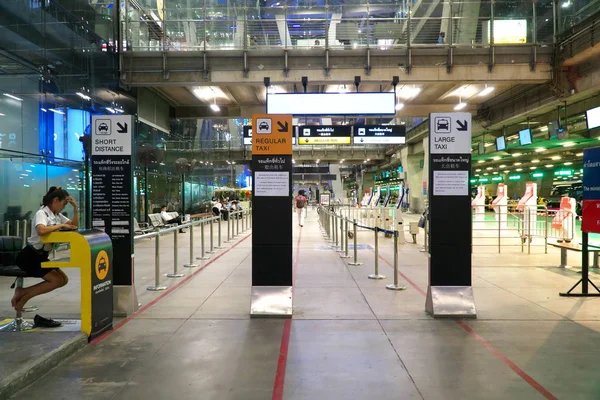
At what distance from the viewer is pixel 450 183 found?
5.47m

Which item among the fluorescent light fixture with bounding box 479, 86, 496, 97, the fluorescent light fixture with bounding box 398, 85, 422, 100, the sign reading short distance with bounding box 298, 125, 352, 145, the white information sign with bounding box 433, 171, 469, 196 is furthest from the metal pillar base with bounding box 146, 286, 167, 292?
Result: the fluorescent light fixture with bounding box 479, 86, 496, 97

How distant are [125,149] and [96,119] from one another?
543 millimetres

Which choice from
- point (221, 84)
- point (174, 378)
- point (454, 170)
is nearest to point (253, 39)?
point (221, 84)

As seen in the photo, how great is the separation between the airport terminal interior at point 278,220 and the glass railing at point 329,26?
0.22 feet

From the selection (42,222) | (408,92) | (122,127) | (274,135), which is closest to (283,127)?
(274,135)

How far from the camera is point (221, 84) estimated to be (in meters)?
12.4

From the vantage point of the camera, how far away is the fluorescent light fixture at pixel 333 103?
35.3ft

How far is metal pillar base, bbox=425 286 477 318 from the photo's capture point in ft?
17.5

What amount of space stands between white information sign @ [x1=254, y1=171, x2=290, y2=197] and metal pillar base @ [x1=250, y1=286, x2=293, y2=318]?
1265mm

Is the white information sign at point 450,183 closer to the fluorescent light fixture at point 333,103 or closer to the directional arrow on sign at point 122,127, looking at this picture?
the directional arrow on sign at point 122,127

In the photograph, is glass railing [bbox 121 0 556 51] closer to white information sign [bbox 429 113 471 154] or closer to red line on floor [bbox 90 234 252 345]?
red line on floor [bbox 90 234 252 345]

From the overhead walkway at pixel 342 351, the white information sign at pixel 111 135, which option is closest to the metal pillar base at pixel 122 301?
the overhead walkway at pixel 342 351

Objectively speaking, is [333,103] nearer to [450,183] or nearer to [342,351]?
[450,183]

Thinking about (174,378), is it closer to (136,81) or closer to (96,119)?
(96,119)
